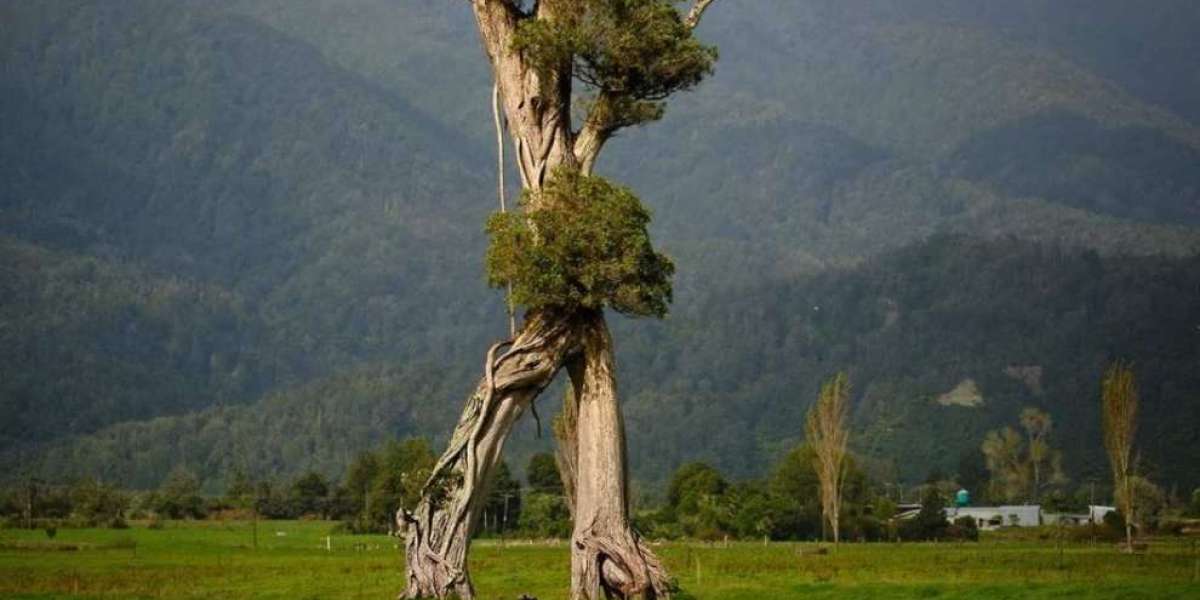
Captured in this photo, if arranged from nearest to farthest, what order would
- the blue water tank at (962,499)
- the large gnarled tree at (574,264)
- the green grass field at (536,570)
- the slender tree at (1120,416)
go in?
1. the large gnarled tree at (574,264)
2. the green grass field at (536,570)
3. the slender tree at (1120,416)
4. the blue water tank at (962,499)

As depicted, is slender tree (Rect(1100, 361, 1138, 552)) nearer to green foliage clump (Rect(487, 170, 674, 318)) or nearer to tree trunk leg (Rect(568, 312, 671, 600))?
tree trunk leg (Rect(568, 312, 671, 600))

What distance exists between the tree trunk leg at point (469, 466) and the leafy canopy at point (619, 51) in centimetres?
402

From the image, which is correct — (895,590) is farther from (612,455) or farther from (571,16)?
(571,16)

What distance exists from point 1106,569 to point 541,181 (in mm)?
28392

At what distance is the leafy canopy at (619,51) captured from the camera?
3144cm

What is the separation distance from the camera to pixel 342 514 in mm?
122062

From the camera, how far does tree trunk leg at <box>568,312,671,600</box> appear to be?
30.5 meters

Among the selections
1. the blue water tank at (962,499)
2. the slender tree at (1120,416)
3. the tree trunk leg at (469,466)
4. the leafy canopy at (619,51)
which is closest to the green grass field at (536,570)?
the slender tree at (1120,416)

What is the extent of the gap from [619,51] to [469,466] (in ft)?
23.9

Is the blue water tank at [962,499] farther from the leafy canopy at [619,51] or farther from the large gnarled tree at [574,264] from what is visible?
the large gnarled tree at [574,264]

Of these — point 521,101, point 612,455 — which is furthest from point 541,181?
point 612,455

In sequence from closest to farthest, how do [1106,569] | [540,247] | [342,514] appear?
[540,247] < [1106,569] < [342,514]

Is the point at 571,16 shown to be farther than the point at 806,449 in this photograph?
No

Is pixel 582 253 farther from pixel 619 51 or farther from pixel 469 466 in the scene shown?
pixel 469 466
